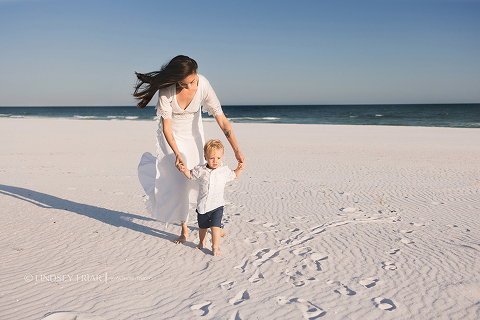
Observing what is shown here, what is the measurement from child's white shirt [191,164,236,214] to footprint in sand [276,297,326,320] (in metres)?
1.21

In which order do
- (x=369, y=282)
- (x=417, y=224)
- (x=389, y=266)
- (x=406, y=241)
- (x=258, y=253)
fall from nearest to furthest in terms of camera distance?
(x=369, y=282) → (x=389, y=266) → (x=258, y=253) → (x=406, y=241) → (x=417, y=224)

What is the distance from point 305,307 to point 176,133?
232 cm

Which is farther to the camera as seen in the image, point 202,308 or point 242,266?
point 242,266

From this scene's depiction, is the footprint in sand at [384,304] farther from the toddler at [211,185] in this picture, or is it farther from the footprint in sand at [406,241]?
the toddler at [211,185]

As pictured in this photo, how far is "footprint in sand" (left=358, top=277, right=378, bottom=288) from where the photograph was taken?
2949mm

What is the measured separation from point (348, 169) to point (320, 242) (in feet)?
18.2

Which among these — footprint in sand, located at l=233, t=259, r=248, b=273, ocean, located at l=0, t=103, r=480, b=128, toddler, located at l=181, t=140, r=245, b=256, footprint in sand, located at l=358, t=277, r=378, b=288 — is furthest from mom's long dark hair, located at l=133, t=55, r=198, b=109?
ocean, located at l=0, t=103, r=480, b=128

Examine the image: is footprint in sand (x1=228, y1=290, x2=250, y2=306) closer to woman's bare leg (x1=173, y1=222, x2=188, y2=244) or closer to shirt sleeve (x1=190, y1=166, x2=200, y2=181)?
shirt sleeve (x1=190, y1=166, x2=200, y2=181)

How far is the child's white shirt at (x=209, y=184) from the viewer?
347 cm

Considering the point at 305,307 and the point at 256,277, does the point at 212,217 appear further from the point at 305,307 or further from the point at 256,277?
the point at 305,307

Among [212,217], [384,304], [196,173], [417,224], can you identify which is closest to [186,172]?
[196,173]

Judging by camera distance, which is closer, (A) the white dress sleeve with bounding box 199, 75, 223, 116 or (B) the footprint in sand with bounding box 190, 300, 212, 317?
(B) the footprint in sand with bounding box 190, 300, 212, 317

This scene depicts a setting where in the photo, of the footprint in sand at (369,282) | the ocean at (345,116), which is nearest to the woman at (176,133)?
the footprint in sand at (369,282)

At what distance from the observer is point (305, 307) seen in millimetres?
2596
